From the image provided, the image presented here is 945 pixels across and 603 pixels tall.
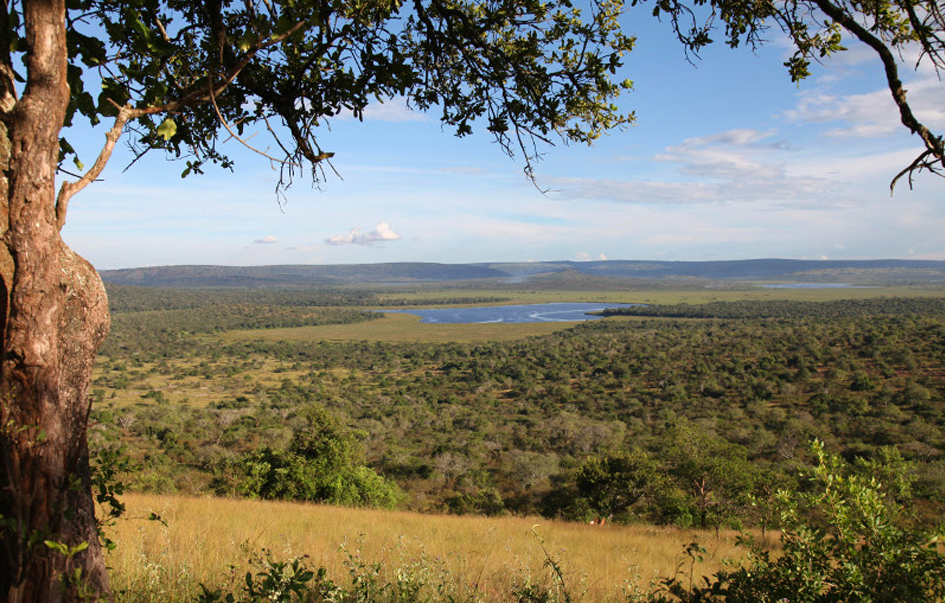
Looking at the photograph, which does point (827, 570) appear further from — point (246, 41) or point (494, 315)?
point (494, 315)

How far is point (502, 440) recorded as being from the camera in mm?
33594

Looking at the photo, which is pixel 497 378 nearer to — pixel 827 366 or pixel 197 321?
pixel 827 366

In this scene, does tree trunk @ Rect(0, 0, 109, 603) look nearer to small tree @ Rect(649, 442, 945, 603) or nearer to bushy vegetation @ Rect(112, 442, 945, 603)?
bushy vegetation @ Rect(112, 442, 945, 603)

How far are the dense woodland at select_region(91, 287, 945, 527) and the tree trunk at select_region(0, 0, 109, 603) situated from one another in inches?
9.4

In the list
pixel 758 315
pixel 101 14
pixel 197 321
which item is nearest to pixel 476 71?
pixel 101 14

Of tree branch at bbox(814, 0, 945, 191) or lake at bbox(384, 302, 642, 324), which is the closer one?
tree branch at bbox(814, 0, 945, 191)

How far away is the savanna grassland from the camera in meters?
5.79

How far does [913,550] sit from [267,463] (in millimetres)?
14516

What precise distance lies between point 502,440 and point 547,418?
24.7 ft

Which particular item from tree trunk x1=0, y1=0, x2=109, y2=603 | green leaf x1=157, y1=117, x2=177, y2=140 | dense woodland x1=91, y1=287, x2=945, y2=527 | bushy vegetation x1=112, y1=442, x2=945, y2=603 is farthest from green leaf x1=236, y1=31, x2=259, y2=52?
bushy vegetation x1=112, y1=442, x2=945, y2=603

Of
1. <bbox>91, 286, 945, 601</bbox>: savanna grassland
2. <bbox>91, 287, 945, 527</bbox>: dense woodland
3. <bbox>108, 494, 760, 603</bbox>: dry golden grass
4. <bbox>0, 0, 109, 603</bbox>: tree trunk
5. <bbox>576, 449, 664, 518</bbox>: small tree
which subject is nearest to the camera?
<bbox>0, 0, 109, 603</bbox>: tree trunk

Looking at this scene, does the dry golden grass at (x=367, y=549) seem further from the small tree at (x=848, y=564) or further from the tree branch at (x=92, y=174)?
the tree branch at (x=92, y=174)

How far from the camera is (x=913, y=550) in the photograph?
2.25 m

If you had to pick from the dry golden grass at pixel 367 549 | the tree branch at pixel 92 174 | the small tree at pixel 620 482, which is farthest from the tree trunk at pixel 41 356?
the small tree at pixel 620 482
